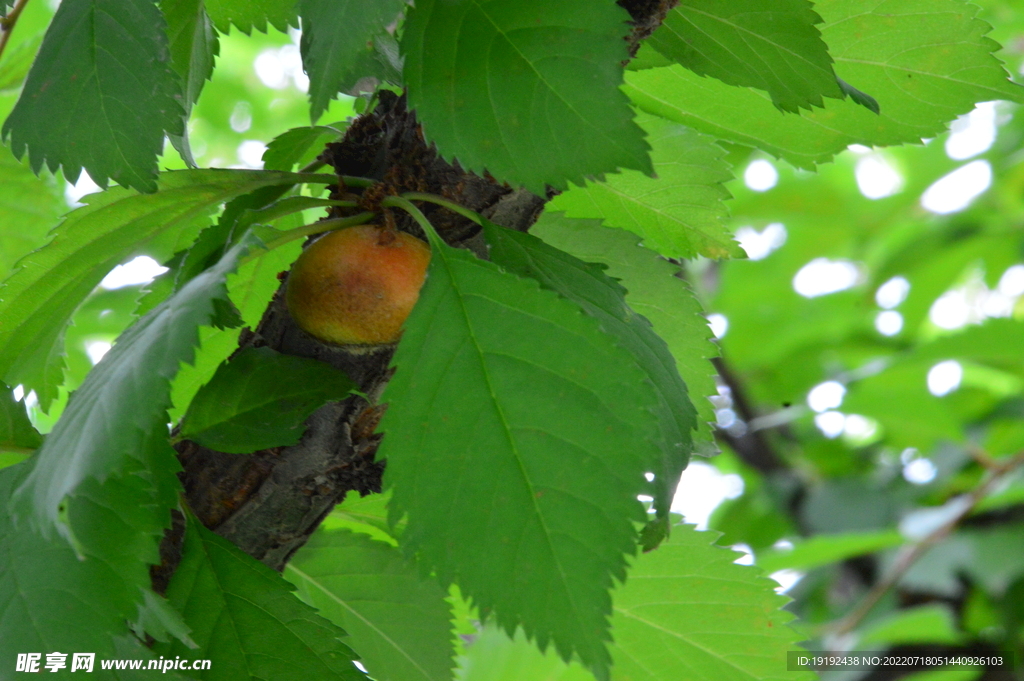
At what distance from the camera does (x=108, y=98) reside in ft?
1.37

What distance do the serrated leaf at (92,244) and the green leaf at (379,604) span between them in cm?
21

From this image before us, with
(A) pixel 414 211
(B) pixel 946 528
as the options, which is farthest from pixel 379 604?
(B) pixel 946 528

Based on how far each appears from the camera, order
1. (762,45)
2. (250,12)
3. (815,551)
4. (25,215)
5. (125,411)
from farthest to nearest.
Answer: (815,551) < (25,215) < (250,12) < (762,45) < (125,411)

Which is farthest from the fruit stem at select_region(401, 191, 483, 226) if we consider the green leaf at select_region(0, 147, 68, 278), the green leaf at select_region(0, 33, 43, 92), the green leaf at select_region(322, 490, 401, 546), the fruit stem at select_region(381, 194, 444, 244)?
the green leaf at select_region(0, 33, 43, 92)

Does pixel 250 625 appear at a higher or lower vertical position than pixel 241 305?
lower

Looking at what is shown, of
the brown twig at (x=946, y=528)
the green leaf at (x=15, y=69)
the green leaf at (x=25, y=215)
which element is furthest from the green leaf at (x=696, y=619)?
the brown twig at (x=946, y=528)

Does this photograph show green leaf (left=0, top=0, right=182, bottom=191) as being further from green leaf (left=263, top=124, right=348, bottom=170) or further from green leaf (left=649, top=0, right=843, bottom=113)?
green leaf (left=649, top=0, right=843, bottom=113)

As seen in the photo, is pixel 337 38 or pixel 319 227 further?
pixel 319 227

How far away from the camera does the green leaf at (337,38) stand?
0.35 metres

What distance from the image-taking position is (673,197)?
0.60 meters

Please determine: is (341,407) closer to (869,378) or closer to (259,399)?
(259,399)

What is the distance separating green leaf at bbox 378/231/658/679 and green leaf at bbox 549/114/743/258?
0.23m

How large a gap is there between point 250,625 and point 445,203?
0.23 m

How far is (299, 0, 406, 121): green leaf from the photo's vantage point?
1.16 feet
